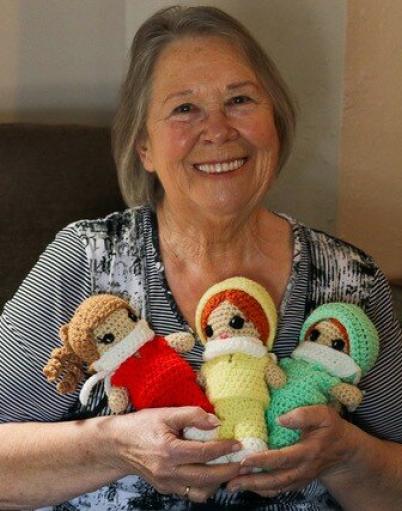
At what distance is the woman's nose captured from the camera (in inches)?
53.6

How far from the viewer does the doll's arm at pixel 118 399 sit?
4.15ft

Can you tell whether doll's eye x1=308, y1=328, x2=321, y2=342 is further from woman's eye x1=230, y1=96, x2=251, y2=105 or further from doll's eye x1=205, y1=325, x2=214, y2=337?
woman's eye x1=230, y1=96, x2=251, y2=105

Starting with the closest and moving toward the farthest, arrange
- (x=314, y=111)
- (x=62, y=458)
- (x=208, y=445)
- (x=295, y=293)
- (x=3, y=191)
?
(x=208, y=445) < (x=62, y=458) < (x=295, y=293) < (x=3, y=191) < (x=314, y=111)

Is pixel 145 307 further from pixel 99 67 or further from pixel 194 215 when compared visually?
pixel 99 67

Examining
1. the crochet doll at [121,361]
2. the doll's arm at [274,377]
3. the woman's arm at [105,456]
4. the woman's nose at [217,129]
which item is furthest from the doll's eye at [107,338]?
the woman's nose at [217,129]

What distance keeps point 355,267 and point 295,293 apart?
12 cm

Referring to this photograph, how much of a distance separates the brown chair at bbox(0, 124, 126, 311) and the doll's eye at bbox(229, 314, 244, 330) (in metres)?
0.53

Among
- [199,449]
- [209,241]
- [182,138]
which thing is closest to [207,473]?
[199,449]

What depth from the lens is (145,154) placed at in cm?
150

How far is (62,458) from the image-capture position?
1.33 metres

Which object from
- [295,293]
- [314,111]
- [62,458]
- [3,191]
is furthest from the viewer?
[314,111]

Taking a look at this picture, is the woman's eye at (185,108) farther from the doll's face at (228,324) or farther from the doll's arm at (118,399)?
the doll's arm at (118,399)

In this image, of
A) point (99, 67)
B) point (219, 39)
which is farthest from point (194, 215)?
point (99, 67)

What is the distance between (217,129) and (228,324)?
310mm
